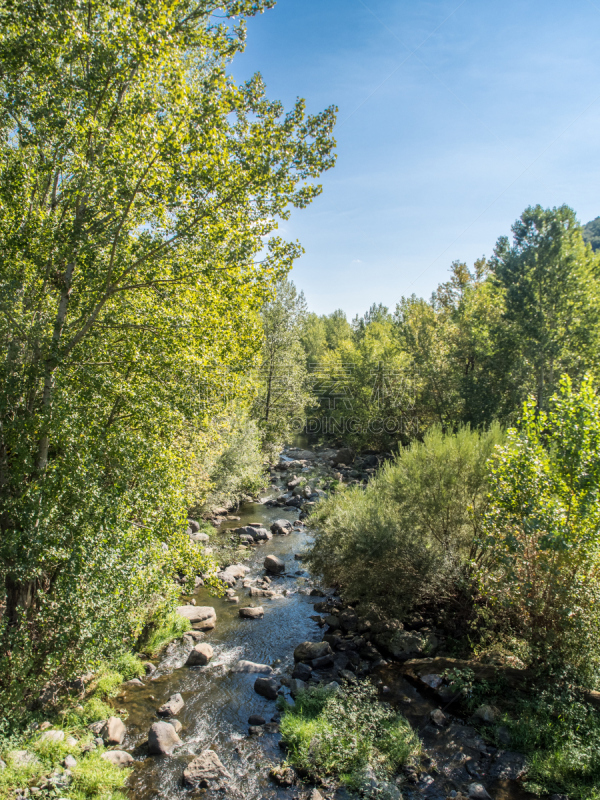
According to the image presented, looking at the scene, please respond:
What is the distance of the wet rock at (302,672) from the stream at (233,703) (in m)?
0.39

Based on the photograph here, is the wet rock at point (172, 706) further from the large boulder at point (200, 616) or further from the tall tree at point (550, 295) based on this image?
the tall tree at point (550, 295)

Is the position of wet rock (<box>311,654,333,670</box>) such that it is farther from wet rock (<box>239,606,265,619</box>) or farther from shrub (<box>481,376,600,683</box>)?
shrub (<box>481,376,600,683</box>)

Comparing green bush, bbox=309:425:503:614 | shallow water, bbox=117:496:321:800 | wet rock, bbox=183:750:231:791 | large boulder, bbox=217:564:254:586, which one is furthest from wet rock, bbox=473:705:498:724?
large boulder, bbox=217:564:254:586

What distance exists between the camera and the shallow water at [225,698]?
786cm

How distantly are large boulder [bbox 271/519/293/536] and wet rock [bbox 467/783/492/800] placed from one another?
14.7 metres

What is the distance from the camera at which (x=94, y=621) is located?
7.73 meters

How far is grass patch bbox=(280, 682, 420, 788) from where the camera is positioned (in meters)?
7.98

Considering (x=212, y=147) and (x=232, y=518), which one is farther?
(x=232, y=518)

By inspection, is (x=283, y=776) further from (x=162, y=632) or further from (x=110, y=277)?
(x=110, y=277)

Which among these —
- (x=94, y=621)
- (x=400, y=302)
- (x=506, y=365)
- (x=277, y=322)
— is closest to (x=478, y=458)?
(x=94, y=621)

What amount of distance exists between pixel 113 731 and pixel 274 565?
9274mm

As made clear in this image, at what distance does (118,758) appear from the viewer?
25.6 feet

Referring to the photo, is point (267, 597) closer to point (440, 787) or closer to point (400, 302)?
point (440, 787)

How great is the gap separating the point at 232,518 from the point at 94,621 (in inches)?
→ 621
